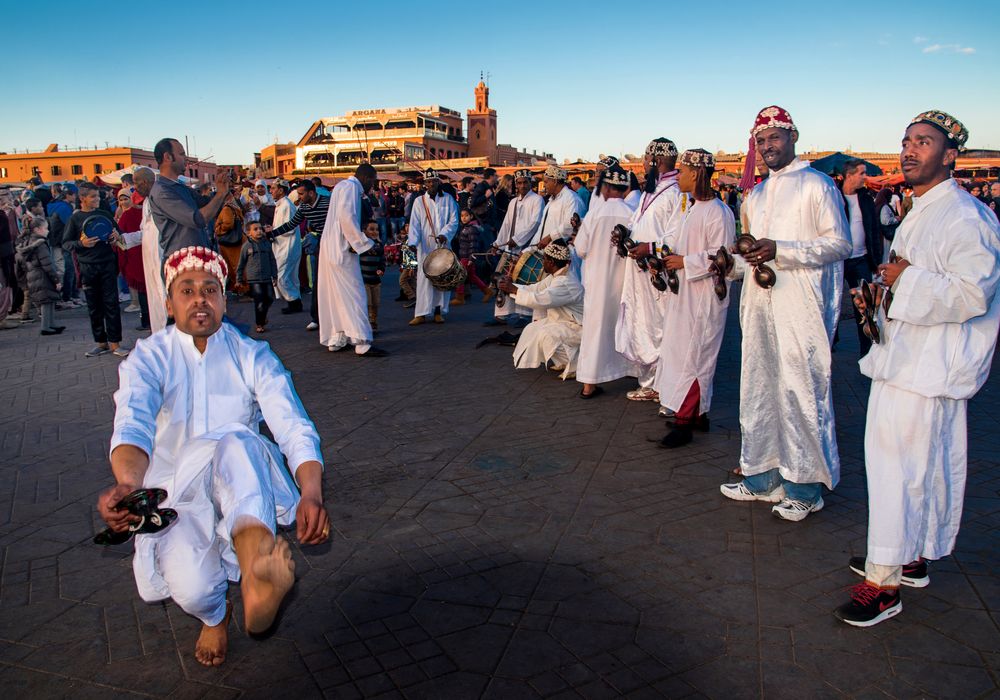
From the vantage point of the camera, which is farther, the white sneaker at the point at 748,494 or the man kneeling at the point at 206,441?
the white sneaker at the point at 748,494

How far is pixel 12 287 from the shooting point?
11727mm

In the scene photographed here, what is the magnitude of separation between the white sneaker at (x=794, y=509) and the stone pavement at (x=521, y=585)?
0.23ft

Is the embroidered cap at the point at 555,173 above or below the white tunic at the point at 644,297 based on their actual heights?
above

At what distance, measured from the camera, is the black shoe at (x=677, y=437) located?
18.4 ft

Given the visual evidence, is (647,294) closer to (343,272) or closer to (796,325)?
(796,325)

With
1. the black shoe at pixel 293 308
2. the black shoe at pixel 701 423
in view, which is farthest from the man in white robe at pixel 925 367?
the black shoe at pixel 293 308

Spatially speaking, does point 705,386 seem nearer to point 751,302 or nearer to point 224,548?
point 751,302

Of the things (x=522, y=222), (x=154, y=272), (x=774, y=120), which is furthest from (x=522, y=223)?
(x=774, y=120)

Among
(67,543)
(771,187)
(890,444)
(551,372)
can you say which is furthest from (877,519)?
(551,372)

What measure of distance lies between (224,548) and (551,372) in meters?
5.56

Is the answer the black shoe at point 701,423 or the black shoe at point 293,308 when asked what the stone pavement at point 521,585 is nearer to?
the black shoe at point 701,423

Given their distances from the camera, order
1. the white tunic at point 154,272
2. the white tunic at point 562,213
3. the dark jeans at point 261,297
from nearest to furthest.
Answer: the white tunic at point 154,272 < the white tunic at point 562,213 < the dark jeans at point 261,297

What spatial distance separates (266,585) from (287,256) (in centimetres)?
1143

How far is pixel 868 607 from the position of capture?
3.18m
